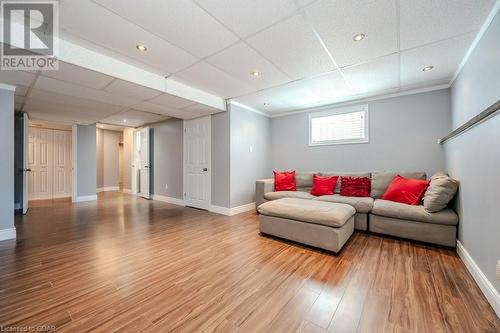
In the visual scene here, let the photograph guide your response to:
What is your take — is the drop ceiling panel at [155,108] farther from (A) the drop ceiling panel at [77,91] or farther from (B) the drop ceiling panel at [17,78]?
(B) the drop ceiling panel at [17,78]

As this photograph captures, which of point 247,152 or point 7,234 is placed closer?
point 7,234

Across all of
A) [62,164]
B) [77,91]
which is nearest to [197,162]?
[77,91]

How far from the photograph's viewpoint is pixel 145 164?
6215 millimetres

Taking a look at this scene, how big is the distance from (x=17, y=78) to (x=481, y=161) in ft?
17.7

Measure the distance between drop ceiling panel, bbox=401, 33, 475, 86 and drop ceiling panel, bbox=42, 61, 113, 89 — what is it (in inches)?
152

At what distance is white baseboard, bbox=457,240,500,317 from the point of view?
4.75ft

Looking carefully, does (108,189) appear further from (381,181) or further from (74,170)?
(381,181)

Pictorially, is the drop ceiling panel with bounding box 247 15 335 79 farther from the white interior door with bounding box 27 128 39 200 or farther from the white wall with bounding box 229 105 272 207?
the white interior door with bounding box 27 128 39 200

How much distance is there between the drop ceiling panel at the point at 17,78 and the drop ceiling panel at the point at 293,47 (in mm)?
2893

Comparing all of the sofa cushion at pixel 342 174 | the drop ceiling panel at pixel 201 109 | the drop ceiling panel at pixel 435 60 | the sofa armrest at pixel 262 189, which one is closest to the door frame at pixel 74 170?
the drop ceiling panel at pixel 201 109

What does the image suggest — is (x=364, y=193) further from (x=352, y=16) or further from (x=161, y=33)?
(x=161, y=33)

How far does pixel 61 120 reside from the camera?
5246mm

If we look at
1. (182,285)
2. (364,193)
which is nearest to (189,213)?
(182,285)

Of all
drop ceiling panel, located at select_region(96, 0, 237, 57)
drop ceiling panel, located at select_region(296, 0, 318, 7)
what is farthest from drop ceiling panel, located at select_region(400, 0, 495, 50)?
drop ceiling panel, located at select_region(96, 0, 237, 57)
